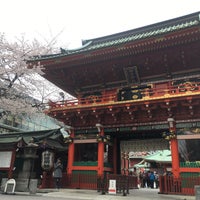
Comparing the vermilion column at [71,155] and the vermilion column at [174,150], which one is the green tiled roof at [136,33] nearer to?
the vermilion column at [71,155]

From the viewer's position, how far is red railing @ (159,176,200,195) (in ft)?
36.5

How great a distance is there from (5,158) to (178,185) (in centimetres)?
1143

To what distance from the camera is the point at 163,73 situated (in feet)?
46.7

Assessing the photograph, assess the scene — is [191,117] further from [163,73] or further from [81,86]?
[81,86]

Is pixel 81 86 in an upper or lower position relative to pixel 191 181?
upper

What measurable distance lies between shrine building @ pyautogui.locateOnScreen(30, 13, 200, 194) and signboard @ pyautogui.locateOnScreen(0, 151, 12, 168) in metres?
4.20

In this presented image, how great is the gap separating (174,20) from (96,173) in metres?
13.1

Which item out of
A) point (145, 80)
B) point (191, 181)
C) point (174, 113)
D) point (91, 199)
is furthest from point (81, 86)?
point (191, 181)

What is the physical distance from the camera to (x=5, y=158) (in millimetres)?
15250

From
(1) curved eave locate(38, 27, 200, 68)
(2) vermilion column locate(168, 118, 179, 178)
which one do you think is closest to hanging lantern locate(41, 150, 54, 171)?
(1) curved eave locate(38, 27, 200, 68)

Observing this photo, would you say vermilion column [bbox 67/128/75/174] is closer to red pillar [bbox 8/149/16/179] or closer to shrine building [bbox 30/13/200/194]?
shrine building [bbox 30/13/200/194]

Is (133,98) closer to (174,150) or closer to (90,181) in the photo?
(174,150)

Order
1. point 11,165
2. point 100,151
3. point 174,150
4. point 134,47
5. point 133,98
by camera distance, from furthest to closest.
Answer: point 11,165 < point 133,98 < point 100,151 < point 134,47 < point 174,150

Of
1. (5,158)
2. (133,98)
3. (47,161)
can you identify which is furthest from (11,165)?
(133,98)
